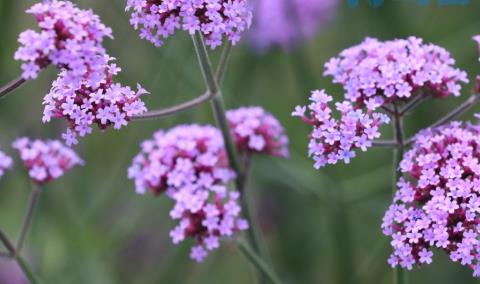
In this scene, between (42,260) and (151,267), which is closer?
(42,260)

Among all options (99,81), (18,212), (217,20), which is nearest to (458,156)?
(217,20)

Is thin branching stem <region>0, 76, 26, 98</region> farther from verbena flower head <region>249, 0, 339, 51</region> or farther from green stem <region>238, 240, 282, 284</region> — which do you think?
verbena flower head <region>249, 0, 339, 51</region>

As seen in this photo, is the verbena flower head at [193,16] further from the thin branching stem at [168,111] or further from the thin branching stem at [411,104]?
the thin branching stem at [411,104]

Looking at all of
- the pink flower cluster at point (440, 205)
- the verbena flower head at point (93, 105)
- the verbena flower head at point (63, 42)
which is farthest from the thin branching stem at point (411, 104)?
the verbena flower head at point (63, 42)

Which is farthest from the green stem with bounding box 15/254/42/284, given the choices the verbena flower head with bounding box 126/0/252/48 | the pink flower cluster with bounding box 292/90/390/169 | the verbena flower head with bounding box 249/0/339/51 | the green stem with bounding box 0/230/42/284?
the verbena flower head with bounding box 249/0/339/51

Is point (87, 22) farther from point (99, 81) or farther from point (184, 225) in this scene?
point (184, 225)

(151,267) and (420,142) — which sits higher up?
(151,267)

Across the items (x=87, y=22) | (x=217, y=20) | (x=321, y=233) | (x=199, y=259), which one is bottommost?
(x=199, y=259)
